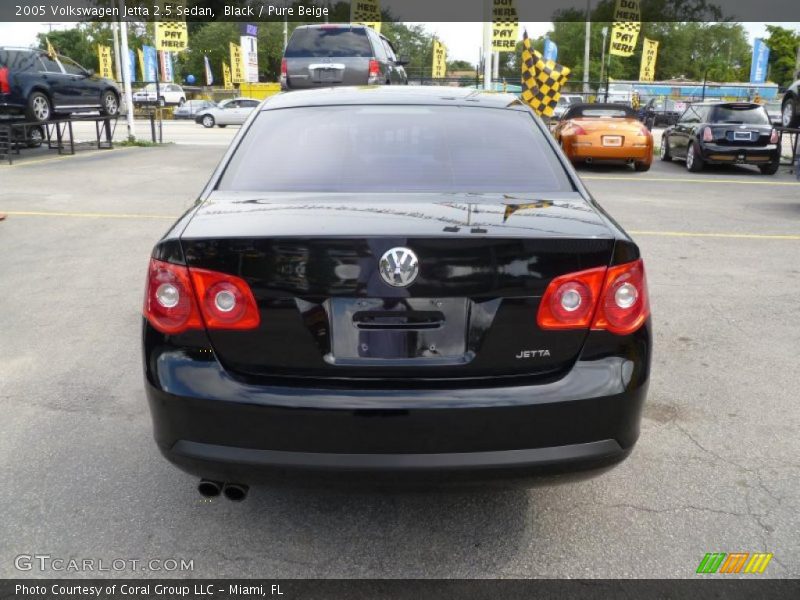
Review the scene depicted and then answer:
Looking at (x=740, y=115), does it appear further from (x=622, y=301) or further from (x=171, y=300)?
(x=171, y=300)

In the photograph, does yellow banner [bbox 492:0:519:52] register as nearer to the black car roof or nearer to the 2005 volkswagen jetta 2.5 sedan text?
the black car roof

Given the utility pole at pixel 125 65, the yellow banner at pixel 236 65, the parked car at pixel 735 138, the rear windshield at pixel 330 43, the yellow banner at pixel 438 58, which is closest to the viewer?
the rear windshield at pixel 330 43

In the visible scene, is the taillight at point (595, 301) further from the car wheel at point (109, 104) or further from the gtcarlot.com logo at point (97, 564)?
the car wheel at point (109, 104)

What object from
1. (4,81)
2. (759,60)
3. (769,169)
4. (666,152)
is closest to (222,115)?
(4,81)

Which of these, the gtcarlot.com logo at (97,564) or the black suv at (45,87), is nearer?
the gtcarlot.com logo at (97,564)

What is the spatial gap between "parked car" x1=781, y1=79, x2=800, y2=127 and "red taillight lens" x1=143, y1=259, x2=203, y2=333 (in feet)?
55.1

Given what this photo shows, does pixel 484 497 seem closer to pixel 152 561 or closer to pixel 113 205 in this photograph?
pixel 152 561

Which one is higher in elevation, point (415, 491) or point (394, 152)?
point (394, 152)

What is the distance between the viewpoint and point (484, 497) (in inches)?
122

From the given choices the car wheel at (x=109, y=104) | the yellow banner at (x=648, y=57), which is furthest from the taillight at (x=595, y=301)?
the yellow banner at (x=648, y=57)

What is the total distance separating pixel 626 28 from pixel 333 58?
51.8ft

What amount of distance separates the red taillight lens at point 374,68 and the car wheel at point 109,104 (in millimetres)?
8083

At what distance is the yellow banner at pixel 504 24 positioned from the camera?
63.5 ft

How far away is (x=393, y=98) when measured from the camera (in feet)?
11.9
